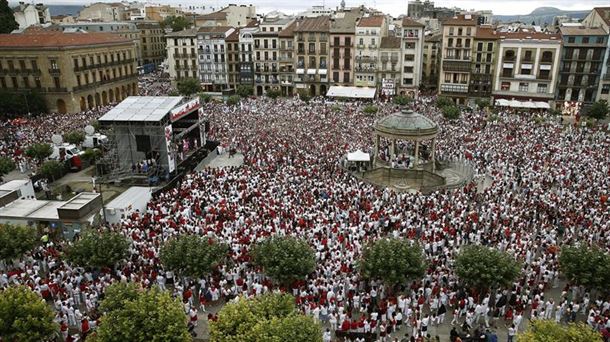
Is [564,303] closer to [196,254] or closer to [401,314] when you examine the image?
[401,314]

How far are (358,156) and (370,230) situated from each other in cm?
1502

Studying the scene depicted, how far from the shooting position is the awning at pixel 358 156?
4323 centimetres

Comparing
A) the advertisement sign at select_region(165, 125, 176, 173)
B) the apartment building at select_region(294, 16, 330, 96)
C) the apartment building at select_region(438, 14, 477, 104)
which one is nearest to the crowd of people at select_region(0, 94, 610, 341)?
the advertisement sign at select_region(165, 125, 176, 173)

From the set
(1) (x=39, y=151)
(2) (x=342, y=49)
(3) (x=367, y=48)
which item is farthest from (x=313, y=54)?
(1) (x=39, y=151)

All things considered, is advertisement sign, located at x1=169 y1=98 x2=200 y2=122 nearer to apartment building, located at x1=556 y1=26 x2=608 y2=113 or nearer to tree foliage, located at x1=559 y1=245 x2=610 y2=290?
tree foliage, located at x1=559 y1=245 x2=610 y2=290

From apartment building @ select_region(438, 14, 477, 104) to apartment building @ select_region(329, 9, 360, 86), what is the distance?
52.7 ft

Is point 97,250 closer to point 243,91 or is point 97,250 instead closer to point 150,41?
point 243,91

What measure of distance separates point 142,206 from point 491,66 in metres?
65.1

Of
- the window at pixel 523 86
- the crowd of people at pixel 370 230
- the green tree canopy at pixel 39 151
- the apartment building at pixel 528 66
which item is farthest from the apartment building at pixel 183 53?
the window at pixel 523 86

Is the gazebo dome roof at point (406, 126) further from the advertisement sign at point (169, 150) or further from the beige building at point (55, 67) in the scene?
the beige building at point (55, 67)

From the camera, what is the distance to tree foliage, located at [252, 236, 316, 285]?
73.6ft

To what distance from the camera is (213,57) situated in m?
94.0

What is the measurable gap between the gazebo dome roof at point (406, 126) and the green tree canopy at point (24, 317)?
30694mm

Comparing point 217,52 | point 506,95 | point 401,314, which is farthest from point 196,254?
point 217,52
